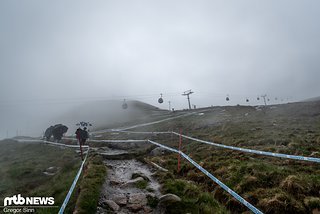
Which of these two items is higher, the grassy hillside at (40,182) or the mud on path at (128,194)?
the mud on path at (128,194)

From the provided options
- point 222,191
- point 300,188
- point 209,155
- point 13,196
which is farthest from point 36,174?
point 300,188

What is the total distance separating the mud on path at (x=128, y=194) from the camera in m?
6.26

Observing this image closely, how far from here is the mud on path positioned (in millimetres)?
6262

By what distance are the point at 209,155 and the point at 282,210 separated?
6.48 meters

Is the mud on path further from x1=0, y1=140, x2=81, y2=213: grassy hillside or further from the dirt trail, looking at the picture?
x1=0, y1=140, x2=81, y2=213: grassy hillside

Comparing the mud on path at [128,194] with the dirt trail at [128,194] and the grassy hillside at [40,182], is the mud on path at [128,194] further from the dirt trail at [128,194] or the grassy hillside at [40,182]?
the grassy hillside at [40,182]

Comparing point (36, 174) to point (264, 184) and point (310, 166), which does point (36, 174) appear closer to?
point (264, 184)

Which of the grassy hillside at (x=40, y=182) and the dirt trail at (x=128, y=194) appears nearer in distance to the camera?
the dirt trail at (x=128, y=194)

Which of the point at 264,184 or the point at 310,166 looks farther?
the point at 310,166

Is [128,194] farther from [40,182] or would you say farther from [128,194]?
[40,182]

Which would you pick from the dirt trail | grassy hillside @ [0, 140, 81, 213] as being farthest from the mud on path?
grassy hillside @ [0, 140, 81, 213]

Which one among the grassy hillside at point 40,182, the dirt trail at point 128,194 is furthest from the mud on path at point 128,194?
the grassy hillside at point 40,182

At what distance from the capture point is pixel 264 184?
6785mm

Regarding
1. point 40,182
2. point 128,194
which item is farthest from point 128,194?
point 40,182
